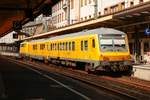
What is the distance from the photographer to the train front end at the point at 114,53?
1002 inches

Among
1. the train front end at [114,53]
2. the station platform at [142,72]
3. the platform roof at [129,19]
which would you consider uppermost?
the platform roof at [129,19]

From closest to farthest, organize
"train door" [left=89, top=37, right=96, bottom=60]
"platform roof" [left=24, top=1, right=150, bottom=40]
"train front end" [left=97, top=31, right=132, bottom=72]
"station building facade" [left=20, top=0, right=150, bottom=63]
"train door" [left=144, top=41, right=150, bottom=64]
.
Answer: "train front end" [left=97, top=31, right=132, bottom=72], "train door" [left=89, top=37, right=96, bottom=60], "platform roof" [left=24, top=1, right=150, bottom=40], "train door" [left=144, top=41, right=150, bottom=64], "station building facade" [left=20, top=0, right=150, bottom=63]

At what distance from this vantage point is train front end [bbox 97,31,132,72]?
2545 centimetres

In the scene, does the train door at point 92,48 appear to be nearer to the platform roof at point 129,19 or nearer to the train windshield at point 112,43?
the train windshield at point 112,43

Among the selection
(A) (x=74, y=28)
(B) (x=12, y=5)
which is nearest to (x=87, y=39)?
(B) (x=12, y=5)

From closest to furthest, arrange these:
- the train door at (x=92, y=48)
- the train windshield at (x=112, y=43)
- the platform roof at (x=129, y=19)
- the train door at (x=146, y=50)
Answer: the train windshield at (x=112, y=43) < the train door at (x=92, y=48) < the platform roof at (x=129, y=19) < the train door at (x=146, y=50)

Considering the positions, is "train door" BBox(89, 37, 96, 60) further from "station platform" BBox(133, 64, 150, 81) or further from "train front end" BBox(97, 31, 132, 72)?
"station platform" BBox(133, 64, 150, 81)

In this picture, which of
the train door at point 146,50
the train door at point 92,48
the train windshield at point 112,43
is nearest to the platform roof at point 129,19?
the train door at point 146,50

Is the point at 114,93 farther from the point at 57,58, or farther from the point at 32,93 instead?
the point at 57,58

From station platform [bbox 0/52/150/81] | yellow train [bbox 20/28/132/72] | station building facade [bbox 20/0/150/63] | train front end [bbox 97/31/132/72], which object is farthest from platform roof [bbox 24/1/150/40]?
station platform [bbox 0/52/150/81]

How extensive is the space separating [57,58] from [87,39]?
10187 millimetres

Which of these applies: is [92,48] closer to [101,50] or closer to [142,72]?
[101,50]

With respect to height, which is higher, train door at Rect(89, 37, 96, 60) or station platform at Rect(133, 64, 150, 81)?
train door at Rect(89, 37, 96, 60)

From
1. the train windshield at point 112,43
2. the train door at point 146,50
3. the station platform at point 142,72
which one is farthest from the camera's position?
the train door at point 146,50
